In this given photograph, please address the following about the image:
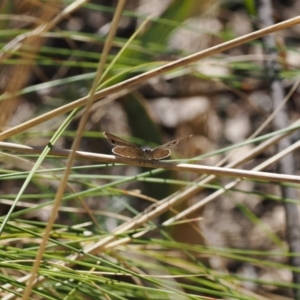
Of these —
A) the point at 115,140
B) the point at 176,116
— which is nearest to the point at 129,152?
the point at 115,140

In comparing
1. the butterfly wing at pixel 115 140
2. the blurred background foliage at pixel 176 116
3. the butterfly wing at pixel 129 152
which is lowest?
the butterfly wing at pixel 129 152

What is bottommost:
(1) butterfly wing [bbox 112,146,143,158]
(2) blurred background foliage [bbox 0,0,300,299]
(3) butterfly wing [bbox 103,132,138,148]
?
(1) butterfly wing [bbox 112,146,143,158]

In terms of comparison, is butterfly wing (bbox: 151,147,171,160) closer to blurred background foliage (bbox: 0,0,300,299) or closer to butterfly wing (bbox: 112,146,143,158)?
butterfly wing (bbox: 112,146,143,158)

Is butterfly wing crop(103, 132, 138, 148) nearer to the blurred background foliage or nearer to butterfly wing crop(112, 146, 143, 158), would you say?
butterfly wing crop(112, 146, 143, 158)

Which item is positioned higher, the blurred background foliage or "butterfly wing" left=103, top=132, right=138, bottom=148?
the blurred background foliage

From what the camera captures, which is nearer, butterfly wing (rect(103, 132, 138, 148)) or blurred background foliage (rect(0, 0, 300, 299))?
butterfly wing (rect(103, 132, 138, 148))

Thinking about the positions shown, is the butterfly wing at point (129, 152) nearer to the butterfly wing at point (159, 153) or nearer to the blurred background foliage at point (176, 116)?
the butterfly wing at point (159, 153)

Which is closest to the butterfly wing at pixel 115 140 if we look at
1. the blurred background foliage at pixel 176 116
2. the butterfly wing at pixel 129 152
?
the butterfly wing at pixel 129 152

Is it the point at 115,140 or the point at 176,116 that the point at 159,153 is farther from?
the point at 176,116

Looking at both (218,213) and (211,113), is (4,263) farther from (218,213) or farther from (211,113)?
(211,113)

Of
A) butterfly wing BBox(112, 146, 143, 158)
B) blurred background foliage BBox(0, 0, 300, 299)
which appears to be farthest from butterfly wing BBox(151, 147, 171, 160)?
blurred background foliage BBox(0, 0, 300, 299)

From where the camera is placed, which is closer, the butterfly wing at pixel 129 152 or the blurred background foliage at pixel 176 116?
the butterfly wing at pixel 129 152

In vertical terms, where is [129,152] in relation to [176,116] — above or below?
below
